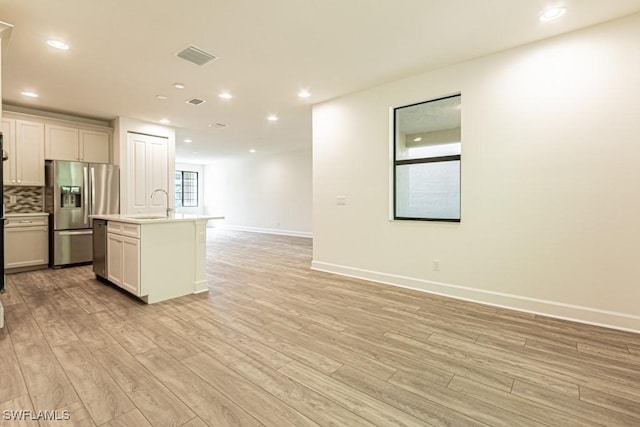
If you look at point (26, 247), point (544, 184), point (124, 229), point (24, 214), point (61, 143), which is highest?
point (61, 143)

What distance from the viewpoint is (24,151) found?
491 cm

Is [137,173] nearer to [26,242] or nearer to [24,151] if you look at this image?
[24,151]

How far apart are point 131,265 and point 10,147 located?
3497 millimetres

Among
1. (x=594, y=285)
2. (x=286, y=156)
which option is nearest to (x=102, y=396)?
(x=594, y=285)

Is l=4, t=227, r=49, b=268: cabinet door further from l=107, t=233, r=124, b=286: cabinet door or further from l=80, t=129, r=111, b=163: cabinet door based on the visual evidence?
l=107, t=233, r=124, b=286: cabinet door

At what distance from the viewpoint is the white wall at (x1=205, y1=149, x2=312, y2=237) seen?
9.60m

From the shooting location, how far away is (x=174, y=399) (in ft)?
5.72

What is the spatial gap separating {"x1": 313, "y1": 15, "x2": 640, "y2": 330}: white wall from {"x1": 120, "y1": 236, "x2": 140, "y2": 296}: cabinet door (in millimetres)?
3107

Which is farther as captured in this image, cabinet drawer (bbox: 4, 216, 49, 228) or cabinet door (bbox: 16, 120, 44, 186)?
cabinet door (bbox: 16, 120, 44, 186)

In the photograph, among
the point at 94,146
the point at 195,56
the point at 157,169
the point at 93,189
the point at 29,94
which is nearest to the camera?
the point at 195,56

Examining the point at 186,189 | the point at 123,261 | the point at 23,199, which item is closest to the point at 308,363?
the point at 123,261

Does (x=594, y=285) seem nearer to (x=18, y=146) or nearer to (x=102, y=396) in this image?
(x=102, y=396)

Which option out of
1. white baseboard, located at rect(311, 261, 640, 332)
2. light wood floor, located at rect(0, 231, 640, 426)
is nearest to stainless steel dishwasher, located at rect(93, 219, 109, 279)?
light wood floor, located at rect(0, 231, 640, 426)

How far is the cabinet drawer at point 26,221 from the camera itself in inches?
184
